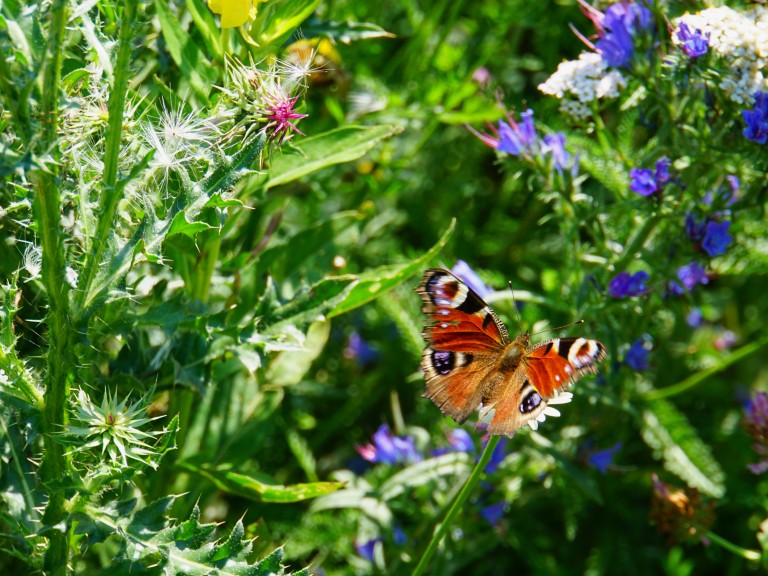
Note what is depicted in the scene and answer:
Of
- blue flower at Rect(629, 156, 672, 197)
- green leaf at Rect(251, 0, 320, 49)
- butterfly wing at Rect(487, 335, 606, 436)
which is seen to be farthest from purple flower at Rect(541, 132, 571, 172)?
green leaf at Rect(251, 0, 320, 49)

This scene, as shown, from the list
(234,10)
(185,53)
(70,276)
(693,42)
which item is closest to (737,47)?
(693,42)

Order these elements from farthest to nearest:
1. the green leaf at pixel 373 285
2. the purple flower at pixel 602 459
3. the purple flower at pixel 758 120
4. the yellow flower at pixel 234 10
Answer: the purple flower at pixel 602 459 < the green leaf at pixel 373 285 < the purple flower at pixel 758 120 < the yellow flower at pixel 234 10

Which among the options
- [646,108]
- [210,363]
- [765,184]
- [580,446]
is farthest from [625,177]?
[210,363]

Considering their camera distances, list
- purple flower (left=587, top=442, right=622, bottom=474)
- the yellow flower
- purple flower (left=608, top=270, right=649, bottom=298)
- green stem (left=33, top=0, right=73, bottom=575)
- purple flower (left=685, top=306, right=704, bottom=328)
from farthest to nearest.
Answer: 1. purple flower (left=685, top=306, right=704, bottom=328)
2. purple flower (left=587, top=442, right=622, bottom=474)
3. purple flower (left=608, top=270, right=649, bottom=298)
4. the yellow flower
5. green stem (left=33, top=0, right=73, bottom=575)

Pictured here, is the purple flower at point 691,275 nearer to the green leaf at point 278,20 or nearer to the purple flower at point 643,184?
the purple flower at point 643,184

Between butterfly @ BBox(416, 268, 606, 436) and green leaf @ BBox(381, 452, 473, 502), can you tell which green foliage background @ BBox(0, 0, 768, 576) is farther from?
butterfly @ BBox(416, 268, 606, 436)

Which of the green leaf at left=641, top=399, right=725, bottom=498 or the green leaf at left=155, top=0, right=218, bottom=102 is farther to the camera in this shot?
the green leaf at left=641, top=399, right=725, bottom=498

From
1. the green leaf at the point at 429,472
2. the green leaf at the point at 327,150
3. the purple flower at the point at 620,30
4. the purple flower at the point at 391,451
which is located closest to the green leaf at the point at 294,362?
the purple flower at the point at 391,451
